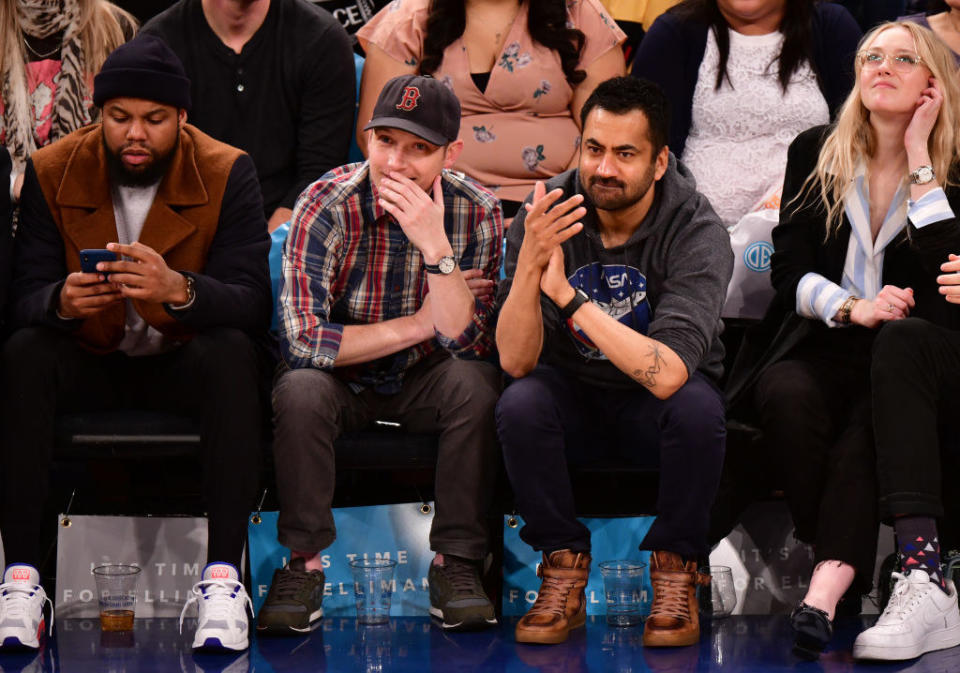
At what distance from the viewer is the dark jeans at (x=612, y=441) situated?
301 centimetres

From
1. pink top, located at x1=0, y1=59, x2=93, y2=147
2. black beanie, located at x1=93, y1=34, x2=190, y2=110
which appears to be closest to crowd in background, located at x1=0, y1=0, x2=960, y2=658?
pink top, located at x1=0, y1=59, x2=93, y2=147

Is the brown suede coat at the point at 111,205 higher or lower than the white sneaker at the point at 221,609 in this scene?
higher

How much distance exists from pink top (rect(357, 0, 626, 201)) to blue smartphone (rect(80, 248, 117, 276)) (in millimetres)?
1252

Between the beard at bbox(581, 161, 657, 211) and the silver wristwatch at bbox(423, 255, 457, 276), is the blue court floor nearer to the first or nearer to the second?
the silver wristwatch at bbox(423, 255, 457, 276)

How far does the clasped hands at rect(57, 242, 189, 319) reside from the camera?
122 inches

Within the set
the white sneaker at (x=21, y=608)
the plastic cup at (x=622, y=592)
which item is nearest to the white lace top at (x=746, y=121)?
the plastic cup at (x=622, y=592)

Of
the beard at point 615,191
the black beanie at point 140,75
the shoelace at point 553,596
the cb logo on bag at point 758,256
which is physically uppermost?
the black beanie at point 140,75

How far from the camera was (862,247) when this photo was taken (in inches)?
132

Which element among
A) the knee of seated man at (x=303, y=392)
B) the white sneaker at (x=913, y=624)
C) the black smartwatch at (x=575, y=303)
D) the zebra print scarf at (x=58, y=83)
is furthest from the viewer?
the zebra print scarf at (x=58, y=83)

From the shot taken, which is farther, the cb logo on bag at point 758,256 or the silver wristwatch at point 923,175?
the cb logo on bag at point 758,256

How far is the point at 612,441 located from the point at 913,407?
72cm

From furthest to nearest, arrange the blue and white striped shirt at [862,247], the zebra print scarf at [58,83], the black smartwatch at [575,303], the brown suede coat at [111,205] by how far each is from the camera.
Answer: the zebra print scarf at [58,83] → the brown suede coat at [111,205] → the blue and white striped shirt at [862,247] → the black smartwatch at [575,303]

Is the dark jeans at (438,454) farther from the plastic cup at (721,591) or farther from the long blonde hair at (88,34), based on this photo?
the long blonde hair at (88,34)

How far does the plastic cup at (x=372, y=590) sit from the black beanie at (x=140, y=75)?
1299 mm
